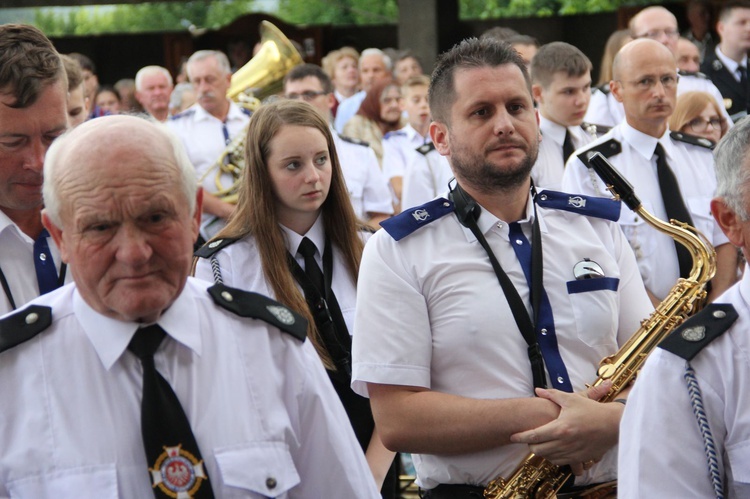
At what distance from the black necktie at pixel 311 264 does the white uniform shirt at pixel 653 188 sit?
5.42 feet

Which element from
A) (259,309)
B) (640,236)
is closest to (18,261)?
(259,309)

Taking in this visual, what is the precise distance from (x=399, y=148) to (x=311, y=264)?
528cm

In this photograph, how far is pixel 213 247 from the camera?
4207 mm

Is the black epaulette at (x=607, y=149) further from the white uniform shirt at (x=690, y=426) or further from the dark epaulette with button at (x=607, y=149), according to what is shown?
the white uniform shirt at (x=690, y=426)

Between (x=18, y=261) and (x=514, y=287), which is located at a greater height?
(x=18, y=261)

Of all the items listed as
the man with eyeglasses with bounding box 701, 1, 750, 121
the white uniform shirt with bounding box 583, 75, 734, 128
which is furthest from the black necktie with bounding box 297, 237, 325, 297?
the man with eyeglasses with bounding box 701, 1, 750, 121

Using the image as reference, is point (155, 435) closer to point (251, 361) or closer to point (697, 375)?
point (251, 361)

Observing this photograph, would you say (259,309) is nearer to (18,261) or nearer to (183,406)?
(183,406)

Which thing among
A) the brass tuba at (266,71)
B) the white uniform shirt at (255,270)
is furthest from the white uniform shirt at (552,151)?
the brass tuba at (266,71)

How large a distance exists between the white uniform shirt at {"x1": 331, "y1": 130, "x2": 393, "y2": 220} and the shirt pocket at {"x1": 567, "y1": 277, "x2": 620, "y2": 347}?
4537 mm

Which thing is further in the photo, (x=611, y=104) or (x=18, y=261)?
(x=611, y=104)

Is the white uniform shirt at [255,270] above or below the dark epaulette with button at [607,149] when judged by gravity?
below

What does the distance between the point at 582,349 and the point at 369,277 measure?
70 cm

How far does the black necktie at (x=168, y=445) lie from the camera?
88.1 inches
